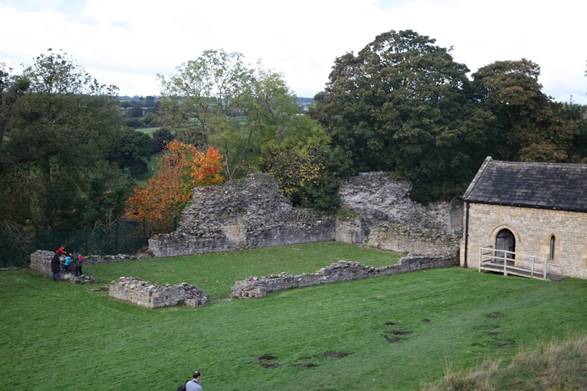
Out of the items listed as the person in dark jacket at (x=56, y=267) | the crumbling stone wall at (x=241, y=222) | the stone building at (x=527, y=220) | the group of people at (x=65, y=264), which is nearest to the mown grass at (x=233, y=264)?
the crumbling stone wall at (x=241, y=222)

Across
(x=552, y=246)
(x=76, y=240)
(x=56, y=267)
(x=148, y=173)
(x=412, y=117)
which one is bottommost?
(x=56, y=267)

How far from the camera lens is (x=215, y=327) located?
672 inches

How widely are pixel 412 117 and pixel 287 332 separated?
2445 cm

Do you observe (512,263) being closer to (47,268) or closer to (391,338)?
(391,338)

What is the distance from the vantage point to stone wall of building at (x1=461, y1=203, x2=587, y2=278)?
23.5 metres

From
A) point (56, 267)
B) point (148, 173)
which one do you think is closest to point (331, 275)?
point (56, 267)

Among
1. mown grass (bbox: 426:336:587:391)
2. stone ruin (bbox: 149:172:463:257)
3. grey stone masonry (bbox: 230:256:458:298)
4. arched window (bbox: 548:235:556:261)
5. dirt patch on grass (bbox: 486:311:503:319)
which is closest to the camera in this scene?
mown grass (bbox: 426:336:587:391)

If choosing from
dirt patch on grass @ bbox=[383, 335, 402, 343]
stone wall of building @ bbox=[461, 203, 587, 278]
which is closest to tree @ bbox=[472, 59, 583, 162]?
stone wall of building @ bbox=[461, 203, 587, 278]

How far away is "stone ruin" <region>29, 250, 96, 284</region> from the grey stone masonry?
5.76m

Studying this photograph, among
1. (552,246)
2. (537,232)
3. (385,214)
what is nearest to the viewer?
(552,246)

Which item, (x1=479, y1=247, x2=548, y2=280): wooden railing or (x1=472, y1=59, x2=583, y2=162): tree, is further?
(x1=472, y1=59, x2=583, y2=162): tree

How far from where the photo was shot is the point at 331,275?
23.3m

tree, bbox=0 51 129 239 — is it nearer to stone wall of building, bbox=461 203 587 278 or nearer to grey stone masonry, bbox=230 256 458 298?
grey stone masonry, bbox=230 256 458 298

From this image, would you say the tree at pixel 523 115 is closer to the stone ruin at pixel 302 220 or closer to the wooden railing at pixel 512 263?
the stone ruin at pixel 302 220
